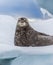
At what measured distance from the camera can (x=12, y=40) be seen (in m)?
1.39

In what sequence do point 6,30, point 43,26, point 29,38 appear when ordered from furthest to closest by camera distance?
point 43,26 < point 6,30 < point 29,38

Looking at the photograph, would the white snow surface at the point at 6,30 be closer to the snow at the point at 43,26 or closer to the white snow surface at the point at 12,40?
the white snow surface at the point at 12,40

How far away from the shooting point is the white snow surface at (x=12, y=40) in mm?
1218

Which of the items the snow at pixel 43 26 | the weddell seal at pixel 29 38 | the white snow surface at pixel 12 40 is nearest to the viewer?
the white snow surface at pixel 12 40

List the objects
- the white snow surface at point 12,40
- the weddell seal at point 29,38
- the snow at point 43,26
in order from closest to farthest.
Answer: the white snow surface at point 12,40 < the weddell seal at point 29,38 < the snow at point 43,26

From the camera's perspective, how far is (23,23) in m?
1.40

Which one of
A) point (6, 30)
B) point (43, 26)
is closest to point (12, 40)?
point (6, 30)

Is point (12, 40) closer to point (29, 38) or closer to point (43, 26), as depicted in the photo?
point (29, 38)

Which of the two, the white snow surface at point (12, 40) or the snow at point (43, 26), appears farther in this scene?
the snow at point (43, 26)

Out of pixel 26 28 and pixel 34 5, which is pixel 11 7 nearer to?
pixel 34 5

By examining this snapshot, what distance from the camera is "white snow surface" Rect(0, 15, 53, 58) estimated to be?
1.22 m

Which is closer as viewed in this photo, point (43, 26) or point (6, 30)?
point (6, 30)

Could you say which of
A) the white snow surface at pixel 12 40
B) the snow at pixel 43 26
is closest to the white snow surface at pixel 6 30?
the white snow surface at pixel 12 40

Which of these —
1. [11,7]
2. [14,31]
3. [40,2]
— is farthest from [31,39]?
[40,2]
